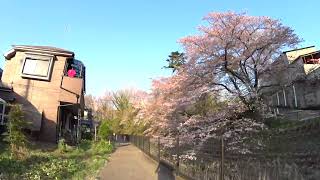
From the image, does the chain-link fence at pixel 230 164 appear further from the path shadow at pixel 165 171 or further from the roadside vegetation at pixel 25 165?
the roadside vegetation at pixel 25 165

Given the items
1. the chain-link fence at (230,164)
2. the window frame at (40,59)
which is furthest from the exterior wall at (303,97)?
the chain-link fence at (230,164)

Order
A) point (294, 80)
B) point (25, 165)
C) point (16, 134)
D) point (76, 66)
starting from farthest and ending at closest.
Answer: point (76, 66) < point (16, 134) < point (294, 80) < point (25, 165)

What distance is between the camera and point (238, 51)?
18594mm

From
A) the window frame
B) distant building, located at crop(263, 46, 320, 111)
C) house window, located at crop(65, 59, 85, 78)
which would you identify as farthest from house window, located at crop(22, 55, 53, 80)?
distant building, located at crop(263, 46, 320, 111)

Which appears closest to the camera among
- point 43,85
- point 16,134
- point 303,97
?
point 16,134

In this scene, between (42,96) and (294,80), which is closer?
(294,80)

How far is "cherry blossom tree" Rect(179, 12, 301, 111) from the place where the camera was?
18312mm

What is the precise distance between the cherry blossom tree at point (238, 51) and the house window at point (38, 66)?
1666 centimetres

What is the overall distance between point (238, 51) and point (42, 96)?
18324mm

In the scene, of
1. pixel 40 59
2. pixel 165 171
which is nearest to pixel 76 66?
pixel 40 59

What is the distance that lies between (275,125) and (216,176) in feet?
30.6

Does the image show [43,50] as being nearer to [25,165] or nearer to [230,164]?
[25,165]

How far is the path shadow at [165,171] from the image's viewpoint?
1556cm

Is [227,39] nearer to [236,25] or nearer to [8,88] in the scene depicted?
[236,25]
